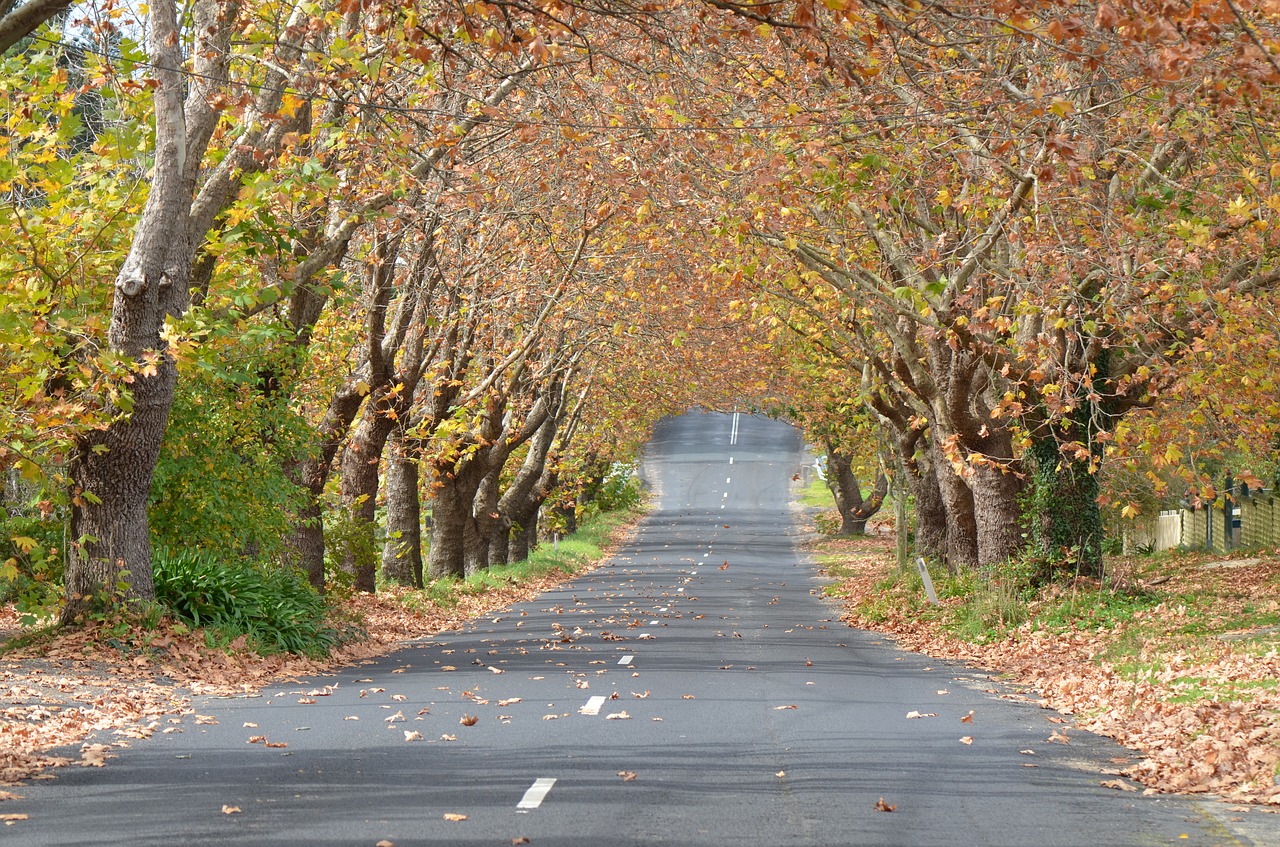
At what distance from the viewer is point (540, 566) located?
40.9 m

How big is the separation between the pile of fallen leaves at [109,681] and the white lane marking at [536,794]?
292 cm

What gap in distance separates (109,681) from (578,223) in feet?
44.0

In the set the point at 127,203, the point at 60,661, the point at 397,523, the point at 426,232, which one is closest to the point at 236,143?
the point at 127,203

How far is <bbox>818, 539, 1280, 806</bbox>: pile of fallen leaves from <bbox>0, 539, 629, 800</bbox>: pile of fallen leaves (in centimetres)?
715

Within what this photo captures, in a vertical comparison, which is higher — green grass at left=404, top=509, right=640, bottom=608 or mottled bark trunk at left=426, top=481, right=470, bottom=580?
mottled bark trunk at left=426, top=481, right=470, bottom=580

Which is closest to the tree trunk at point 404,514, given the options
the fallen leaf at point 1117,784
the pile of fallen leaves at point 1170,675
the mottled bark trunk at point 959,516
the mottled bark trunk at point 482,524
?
the mottled bark trunk at point 482,524

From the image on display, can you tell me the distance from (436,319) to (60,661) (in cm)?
1140

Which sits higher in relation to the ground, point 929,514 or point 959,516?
point 959,516

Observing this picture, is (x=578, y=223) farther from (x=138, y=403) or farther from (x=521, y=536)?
(x=521, y=536)

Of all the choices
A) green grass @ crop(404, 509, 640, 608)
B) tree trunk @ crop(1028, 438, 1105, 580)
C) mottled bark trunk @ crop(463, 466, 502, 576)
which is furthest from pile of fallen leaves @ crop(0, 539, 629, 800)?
mottled bark trunk @ crop(463, 466, 502, 576)

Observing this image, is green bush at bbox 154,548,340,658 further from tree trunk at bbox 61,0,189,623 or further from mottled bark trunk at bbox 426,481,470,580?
Result: mottled bark trunk at bbox 426,481,470,580

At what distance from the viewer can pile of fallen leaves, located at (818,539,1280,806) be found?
990cm

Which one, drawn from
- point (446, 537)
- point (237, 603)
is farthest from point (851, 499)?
point (237, 603)

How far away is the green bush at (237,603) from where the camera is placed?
1641 centimetres
